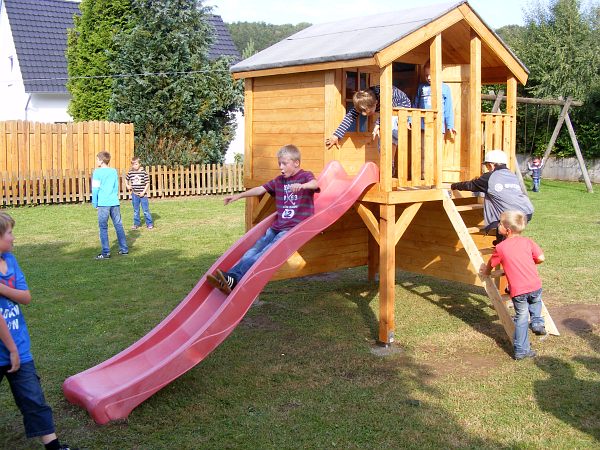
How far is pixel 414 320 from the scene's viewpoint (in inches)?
317

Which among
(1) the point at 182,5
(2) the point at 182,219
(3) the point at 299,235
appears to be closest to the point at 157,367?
(3) the point at 299,235

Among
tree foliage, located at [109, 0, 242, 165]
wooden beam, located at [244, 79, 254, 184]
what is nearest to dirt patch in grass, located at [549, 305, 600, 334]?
wooden beam, located at [244, 79, 254, 184]

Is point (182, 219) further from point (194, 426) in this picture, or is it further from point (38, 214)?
point (194, 426)

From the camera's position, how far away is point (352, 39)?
7.81 metres

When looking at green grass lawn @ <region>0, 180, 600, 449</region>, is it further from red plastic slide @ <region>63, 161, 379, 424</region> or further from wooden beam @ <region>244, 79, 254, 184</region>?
wooden beam @ <region>244, 79, 254, 184</region>

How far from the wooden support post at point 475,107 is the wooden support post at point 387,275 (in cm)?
170

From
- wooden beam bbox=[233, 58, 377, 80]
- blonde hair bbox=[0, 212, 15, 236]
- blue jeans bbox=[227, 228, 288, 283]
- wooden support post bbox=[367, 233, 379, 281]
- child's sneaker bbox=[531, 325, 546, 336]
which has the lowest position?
child's sneaker bbox=[531, 325, 546, 336]

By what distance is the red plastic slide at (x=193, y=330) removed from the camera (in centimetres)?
511

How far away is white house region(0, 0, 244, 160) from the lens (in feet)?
89.8

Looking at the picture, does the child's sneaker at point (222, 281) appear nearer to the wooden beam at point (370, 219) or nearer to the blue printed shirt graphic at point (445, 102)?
the wooden beam at point (370, 219)

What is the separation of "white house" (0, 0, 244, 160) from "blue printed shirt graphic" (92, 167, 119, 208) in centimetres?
1622

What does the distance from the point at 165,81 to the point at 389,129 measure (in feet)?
51.5

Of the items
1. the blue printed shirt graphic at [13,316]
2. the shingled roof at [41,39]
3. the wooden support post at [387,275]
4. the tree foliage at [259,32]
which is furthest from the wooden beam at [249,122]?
the tree foliage at [259,32]

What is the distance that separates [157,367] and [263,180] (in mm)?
4002
